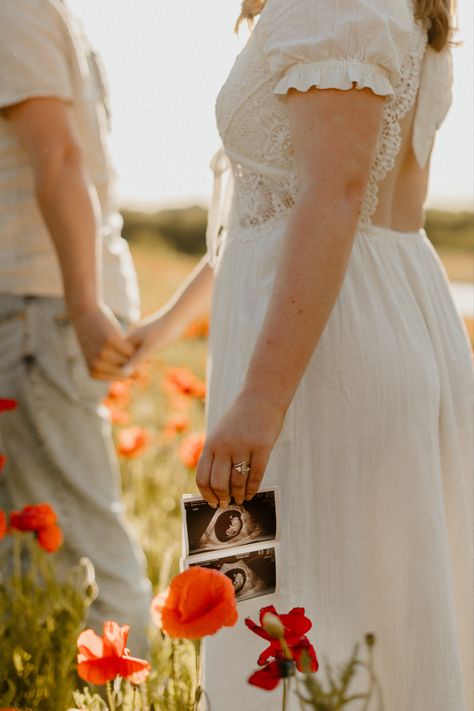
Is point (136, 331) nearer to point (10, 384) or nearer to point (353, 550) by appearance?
point (10, 384)

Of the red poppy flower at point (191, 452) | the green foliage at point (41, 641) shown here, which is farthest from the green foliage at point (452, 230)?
the green foliage at point (41, 641)

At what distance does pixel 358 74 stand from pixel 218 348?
0.58m

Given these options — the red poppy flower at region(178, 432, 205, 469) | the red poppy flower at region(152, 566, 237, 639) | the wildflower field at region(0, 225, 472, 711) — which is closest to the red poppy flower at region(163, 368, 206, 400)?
the wildflower field at region(0, 225, 472, 711)

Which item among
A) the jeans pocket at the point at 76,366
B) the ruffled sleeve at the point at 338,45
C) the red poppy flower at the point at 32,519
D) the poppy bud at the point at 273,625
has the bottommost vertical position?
the red poppy flower at the point at 32,519

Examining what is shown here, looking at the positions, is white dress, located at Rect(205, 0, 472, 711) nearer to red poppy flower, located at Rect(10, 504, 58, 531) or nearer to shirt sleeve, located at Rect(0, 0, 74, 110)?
red poppy flower, located at Rect(10, 504, 58, 531)

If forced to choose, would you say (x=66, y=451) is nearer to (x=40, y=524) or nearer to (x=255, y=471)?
(x=40, y=524)

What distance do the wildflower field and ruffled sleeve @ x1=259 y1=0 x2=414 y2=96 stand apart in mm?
738

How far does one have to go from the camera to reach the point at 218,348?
173 centimetres

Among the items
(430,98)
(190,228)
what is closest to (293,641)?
(430,98)

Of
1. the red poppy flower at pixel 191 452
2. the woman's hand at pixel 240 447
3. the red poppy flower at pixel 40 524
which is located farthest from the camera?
the red poppy flower at pixel 191 452

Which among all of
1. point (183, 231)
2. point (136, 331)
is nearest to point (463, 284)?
point (183, 231)

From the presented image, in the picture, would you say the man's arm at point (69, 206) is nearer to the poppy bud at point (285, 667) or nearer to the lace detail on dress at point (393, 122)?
the lace detail on dress at point (393, 122)

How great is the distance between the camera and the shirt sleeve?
2139 millimetres

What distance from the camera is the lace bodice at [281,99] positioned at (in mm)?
1383
